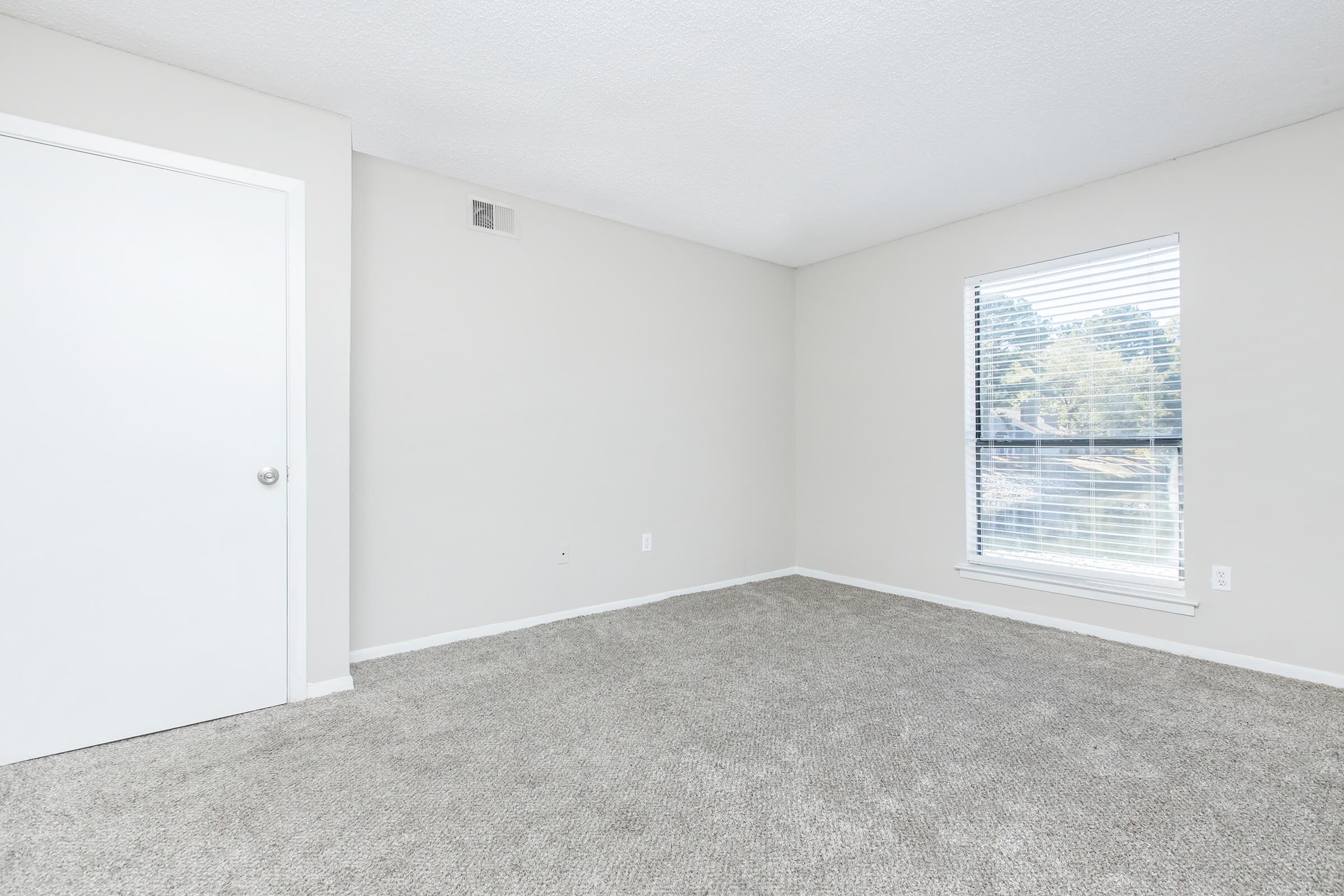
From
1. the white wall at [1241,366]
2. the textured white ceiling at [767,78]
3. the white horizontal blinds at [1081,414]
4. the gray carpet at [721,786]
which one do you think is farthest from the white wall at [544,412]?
the white horizontal blinds at [1081,414]

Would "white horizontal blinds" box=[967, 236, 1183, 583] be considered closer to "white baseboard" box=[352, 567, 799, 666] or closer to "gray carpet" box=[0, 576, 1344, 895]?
"gray carpet" box=[0, 576, 1344, 895]

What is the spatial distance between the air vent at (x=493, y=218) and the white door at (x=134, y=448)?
102 cm

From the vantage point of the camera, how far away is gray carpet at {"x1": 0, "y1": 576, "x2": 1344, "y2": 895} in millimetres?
1502

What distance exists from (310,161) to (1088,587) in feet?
14.4

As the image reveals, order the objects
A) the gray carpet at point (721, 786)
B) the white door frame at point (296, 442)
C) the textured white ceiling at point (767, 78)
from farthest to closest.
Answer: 1. the white door frame at point (296, 442)
2. the textured white ceiling at point (767, 78)
3. the gray carpet at point (721, 786)

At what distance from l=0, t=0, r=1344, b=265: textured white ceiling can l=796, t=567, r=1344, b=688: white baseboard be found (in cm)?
244

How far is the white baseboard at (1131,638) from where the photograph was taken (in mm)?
2701

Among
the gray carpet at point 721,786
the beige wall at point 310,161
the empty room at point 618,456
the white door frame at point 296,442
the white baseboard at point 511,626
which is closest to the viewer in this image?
the gray carpet at point 721,786

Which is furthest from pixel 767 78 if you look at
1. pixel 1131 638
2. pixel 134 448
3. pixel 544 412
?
pixel 1131 638

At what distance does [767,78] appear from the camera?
239 centimetres

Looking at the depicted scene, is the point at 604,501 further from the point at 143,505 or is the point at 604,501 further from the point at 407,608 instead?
the point at 143,505

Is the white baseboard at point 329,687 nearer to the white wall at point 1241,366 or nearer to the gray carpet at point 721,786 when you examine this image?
the gray carpet at point 721,786

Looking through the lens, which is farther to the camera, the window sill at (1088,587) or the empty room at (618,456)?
the window sill at (1088,587)

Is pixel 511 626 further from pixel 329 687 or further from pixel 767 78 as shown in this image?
pixel 767 78
